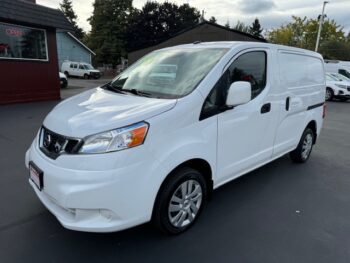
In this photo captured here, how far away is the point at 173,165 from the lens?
2.32 meters

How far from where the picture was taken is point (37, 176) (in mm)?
2389

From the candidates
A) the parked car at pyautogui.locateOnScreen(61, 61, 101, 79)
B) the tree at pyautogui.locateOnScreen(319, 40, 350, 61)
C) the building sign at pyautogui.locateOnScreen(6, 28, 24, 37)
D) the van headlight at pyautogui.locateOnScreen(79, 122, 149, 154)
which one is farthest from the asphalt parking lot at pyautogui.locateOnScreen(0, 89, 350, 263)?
the tree at pyautogui.locateOnScreen(319, 40, 350, 61)

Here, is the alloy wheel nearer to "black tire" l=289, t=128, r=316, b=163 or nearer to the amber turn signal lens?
the amber turn signal lens

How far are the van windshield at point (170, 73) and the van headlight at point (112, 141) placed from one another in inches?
25.1

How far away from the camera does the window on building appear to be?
9.34 meters

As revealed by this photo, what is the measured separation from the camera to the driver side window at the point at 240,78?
8.61ft

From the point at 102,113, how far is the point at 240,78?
1.58 metres

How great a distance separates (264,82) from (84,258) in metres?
2.71

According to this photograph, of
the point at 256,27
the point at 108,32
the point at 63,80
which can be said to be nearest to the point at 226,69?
the point at 63,80

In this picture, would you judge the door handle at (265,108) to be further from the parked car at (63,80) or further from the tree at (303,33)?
the tree at (303,33)

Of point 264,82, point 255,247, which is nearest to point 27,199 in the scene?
point 255,247

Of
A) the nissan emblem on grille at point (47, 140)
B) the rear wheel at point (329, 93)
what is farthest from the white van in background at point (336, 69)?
the nissan emblem on grille at point (47, 140)

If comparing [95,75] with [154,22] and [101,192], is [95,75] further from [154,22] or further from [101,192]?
[101,192]

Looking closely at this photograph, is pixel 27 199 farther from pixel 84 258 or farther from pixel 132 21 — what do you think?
pixel 132 21
